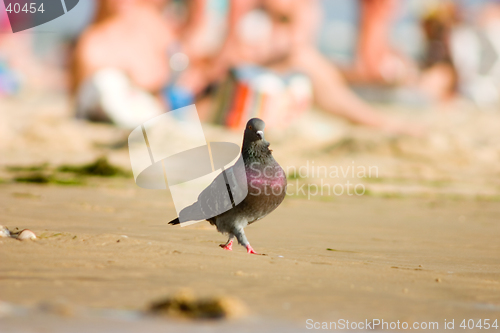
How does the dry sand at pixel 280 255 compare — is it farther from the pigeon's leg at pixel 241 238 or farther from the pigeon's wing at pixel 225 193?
the pigeon's wing at pixel 225 193

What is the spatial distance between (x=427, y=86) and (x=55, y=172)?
53.9ft

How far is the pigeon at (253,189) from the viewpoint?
11.7ft

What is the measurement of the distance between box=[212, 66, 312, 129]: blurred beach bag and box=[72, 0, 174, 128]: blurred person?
1801mm

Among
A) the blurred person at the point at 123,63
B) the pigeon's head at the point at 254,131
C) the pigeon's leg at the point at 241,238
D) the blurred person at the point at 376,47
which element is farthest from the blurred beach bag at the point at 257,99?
the pigeon's leg at the point at 241,238

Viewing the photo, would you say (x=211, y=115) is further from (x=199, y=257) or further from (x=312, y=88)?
(x=199, y=257)

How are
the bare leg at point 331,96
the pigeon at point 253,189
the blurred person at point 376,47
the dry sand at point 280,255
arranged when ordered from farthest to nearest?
the blurred person at point 376,47, the bare leg at point 331,96, the pigeon at point 253,189, the dry sand at point 280,255

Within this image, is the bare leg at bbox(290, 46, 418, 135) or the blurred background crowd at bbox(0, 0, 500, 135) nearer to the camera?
the blurred background crowd at bbox(0, 0, 500, 135)

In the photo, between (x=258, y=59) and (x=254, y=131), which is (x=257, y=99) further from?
(x=254, y=131)

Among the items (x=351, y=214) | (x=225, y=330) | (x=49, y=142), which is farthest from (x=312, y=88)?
(x=225, y=330)

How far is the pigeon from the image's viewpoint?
3.57 meters

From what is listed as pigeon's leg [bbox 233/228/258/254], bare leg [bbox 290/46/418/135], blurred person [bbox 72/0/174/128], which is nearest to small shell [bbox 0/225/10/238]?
pigeon's leg [bbox 233/228/258/254]

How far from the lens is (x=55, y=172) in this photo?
845 centimetres

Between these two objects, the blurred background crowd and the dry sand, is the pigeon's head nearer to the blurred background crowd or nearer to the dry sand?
the dry sand

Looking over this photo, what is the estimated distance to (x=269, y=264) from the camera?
3.07 meters
